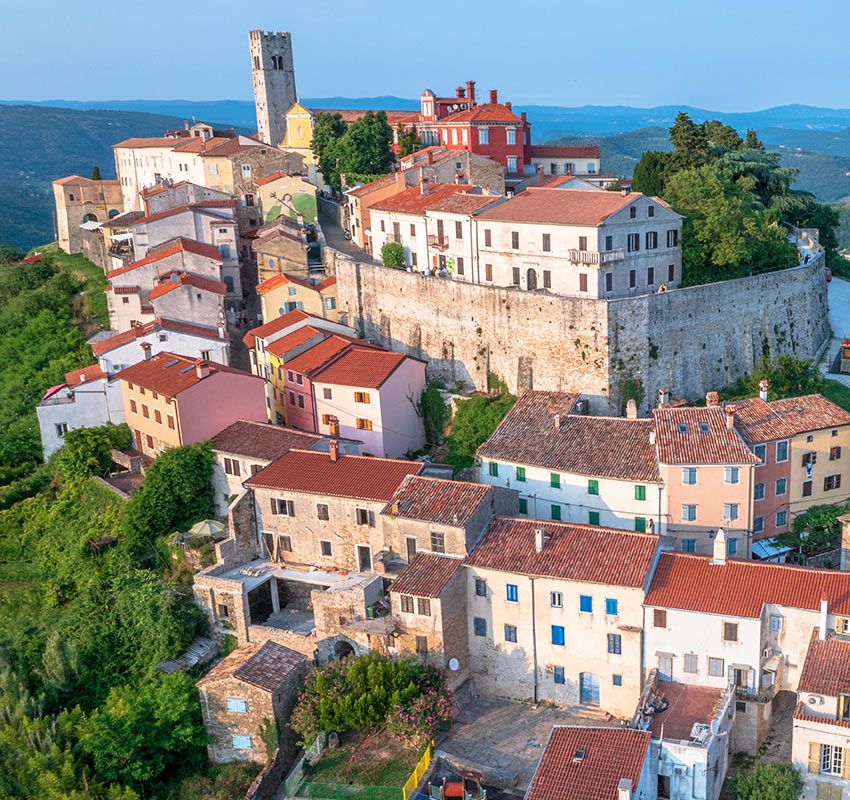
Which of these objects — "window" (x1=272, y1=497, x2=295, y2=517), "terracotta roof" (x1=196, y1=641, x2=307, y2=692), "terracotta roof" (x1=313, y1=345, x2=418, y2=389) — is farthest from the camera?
"terracotta roof" (x1=313, y1=345, x2=418, y2=389)

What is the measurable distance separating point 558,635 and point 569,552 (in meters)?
2.84

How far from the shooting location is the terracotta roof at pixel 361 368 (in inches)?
1877

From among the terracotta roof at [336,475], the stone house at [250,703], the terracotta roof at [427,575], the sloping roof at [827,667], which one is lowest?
the stone house at [250,703]

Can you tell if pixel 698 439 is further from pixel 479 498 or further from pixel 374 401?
pixel 374 401

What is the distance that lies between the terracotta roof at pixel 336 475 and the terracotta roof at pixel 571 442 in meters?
4.16

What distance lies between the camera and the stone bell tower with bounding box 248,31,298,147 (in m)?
99.6

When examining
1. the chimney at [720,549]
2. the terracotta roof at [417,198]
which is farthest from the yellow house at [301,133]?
the chimney at [720,549]

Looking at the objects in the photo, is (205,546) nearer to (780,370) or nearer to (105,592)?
(105,592)

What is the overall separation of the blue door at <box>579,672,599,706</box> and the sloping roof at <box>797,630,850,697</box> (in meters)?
6.80

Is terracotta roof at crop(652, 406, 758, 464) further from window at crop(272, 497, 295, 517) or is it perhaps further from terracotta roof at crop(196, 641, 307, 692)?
terracotta roof at crop(196, 641, 307, 692)

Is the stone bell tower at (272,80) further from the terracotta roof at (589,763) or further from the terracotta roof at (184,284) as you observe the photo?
the terracotta roof at (589,763)

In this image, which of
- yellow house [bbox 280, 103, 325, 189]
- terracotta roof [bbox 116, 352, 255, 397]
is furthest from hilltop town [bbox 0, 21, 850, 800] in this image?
yellow house [bbox 280, 103, 325, 189]

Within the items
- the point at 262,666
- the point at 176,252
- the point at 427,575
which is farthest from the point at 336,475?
the point at 176,252

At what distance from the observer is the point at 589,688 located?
34.0 m
